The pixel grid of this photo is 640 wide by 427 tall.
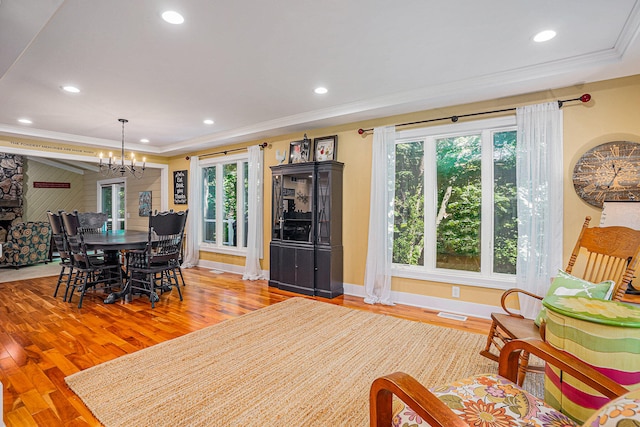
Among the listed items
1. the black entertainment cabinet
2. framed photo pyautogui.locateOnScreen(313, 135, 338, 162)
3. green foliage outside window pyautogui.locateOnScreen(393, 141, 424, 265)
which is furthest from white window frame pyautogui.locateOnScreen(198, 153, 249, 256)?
green foliage outside window pyautogui.locateOnScreen(393, 141, 424, 265)

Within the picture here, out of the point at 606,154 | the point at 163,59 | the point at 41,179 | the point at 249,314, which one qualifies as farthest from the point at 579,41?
the point at 41,179

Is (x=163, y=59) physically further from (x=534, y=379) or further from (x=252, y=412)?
(x=534, y=379)

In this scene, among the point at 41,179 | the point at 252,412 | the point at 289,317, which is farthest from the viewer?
the point at 41,179

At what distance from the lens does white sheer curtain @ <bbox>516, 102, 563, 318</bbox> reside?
3082 mm

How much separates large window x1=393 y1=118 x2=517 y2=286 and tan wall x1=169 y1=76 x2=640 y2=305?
180 mm

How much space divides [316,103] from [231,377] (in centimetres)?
315

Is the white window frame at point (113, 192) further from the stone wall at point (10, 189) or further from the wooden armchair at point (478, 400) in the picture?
the wooden armchair at point (478, 400)

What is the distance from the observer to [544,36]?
2.39 metres

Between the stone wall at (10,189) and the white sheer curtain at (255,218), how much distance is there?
21.2ft

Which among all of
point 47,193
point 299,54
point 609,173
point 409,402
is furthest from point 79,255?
point 47,193

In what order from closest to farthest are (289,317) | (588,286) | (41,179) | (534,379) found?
1. (588,286)
2. (534,379)
3. (289,317)
4. (41,179)

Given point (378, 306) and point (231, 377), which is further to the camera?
point (378, 306)

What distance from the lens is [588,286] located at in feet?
6.49

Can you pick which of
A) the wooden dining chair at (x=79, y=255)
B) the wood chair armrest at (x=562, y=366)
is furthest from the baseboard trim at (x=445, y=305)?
the wooden dining chair at (x=79, y=255)
